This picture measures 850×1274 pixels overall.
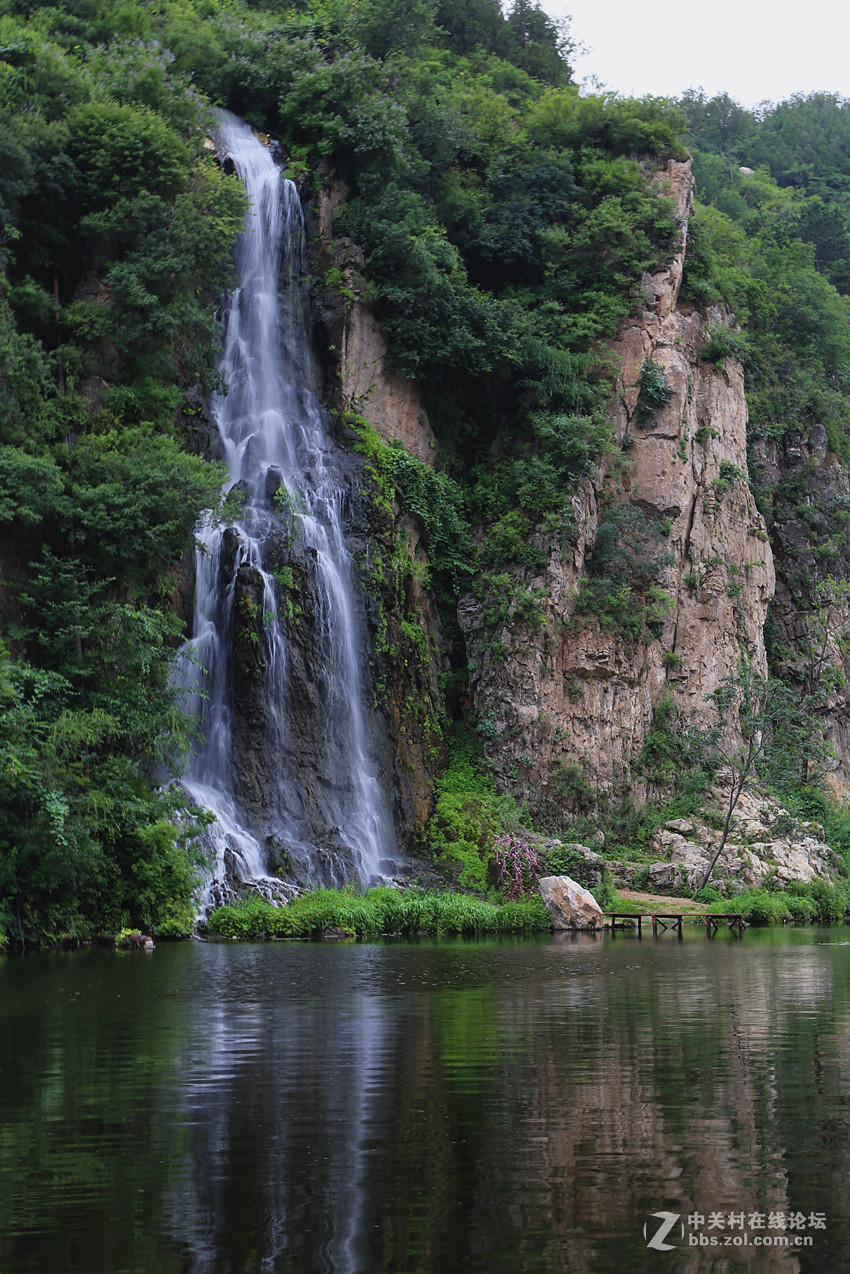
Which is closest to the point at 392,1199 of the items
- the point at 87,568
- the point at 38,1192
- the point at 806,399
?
the point at 38,1192

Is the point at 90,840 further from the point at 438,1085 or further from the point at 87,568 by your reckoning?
the point at 438,1085

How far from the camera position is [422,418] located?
132 ft

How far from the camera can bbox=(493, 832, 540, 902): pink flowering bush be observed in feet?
101

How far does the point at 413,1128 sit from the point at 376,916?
19301 millimetres

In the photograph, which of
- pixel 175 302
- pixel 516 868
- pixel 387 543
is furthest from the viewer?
pixel 387 543

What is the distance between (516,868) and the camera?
31047mm

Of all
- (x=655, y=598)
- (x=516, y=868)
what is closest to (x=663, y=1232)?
(x=516, y=868)

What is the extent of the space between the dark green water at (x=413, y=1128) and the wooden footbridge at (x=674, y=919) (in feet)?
45.5

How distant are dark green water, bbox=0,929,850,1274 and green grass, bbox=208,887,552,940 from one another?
9606mm

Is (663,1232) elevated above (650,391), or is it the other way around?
(650,391)

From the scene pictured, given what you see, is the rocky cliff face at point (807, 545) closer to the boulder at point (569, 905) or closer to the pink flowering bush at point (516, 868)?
the pink flowering bush at point (516, 868)

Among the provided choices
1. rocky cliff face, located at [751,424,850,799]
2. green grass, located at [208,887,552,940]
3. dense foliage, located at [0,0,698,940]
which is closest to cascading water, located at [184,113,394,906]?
green grass, located at [208,887,552,940]

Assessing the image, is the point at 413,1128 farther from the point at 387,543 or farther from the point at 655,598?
the point at 655,598

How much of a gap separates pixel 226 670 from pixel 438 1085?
2173 centimetres
